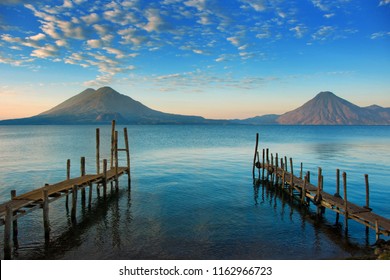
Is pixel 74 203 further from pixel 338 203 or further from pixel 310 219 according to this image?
pixel 338 203

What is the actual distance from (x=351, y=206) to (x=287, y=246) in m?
5.08

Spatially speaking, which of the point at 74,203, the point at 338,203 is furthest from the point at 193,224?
the point at 338,203

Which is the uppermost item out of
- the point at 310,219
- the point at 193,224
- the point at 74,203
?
the point at 74,203

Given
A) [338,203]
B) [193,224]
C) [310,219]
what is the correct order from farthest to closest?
1. [310,219]
2. [338,203]
3. [193,224]

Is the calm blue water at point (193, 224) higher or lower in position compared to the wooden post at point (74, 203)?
lower

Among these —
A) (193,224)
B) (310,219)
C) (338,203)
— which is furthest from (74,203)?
(338,203)

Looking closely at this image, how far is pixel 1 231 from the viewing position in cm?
1491

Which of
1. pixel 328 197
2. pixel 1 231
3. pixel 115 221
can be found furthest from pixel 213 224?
pixel 1 231

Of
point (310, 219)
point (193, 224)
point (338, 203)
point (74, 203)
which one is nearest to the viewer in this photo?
point (193, 224)

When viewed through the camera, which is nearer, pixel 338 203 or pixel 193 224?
pixel 193 224

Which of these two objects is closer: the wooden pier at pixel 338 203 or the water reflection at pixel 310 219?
the wooden pier at pixel 338 203

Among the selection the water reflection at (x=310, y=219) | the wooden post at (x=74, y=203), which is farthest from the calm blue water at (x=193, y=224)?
the wooden post at (x=74, y=203)

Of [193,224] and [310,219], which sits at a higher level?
[193,224]

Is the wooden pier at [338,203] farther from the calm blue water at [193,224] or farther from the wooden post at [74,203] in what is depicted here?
the wooden post at [74,203]
